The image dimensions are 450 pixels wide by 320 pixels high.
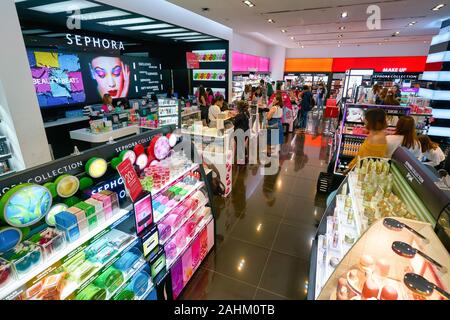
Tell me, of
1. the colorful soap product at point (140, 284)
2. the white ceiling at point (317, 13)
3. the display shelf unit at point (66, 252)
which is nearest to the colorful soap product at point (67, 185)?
the display shelf unit at point (66, 252)

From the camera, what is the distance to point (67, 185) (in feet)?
5.11

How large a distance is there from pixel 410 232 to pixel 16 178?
220 centimetres

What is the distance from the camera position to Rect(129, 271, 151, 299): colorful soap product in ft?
6.04

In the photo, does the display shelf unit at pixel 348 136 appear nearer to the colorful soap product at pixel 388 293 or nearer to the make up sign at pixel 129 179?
the colorful soap product at pixel 388 293

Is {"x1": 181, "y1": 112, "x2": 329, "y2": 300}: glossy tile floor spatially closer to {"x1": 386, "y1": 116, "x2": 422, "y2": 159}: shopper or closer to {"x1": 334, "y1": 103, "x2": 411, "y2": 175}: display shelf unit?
{"x1": 334, "y1": 103, "x2": 411, "y2": 175}: display shelf unit

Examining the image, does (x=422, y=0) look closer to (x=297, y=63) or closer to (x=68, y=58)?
(x=68, y=58)

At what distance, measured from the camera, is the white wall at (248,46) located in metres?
11.3

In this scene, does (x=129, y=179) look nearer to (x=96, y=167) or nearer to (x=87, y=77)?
(x=96, y=167)

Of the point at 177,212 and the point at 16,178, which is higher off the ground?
the point at 16,178

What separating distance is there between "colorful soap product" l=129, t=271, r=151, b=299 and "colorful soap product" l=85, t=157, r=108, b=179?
2.77 ft

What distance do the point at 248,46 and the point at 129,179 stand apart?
506 inches

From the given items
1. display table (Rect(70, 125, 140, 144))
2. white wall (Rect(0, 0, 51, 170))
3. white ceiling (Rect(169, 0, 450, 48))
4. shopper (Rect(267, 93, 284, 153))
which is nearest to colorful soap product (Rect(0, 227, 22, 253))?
white wall (Rect(0, 0, 51, 170))

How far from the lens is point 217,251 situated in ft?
10.4
